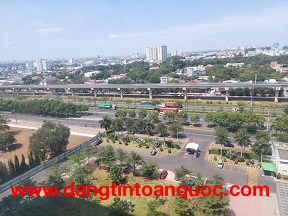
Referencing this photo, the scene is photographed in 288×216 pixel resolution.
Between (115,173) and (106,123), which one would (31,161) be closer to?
(115,173)

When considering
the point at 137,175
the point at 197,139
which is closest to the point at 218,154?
the point at 197,139

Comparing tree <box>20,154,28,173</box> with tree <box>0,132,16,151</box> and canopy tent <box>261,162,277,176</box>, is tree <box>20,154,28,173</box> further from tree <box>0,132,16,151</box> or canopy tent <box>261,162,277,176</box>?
canopy tent <box>261,162,277,176</box>

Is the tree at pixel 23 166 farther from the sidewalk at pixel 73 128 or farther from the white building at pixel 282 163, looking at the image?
the white building at pixel 282 163

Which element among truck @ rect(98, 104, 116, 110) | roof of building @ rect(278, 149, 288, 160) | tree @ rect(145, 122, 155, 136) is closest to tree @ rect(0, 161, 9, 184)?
tree @ rect(145, 122, 155, 136)

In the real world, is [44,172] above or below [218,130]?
below

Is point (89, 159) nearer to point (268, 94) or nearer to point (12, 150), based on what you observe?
point (12, 150)

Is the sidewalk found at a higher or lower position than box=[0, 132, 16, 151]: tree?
lower
